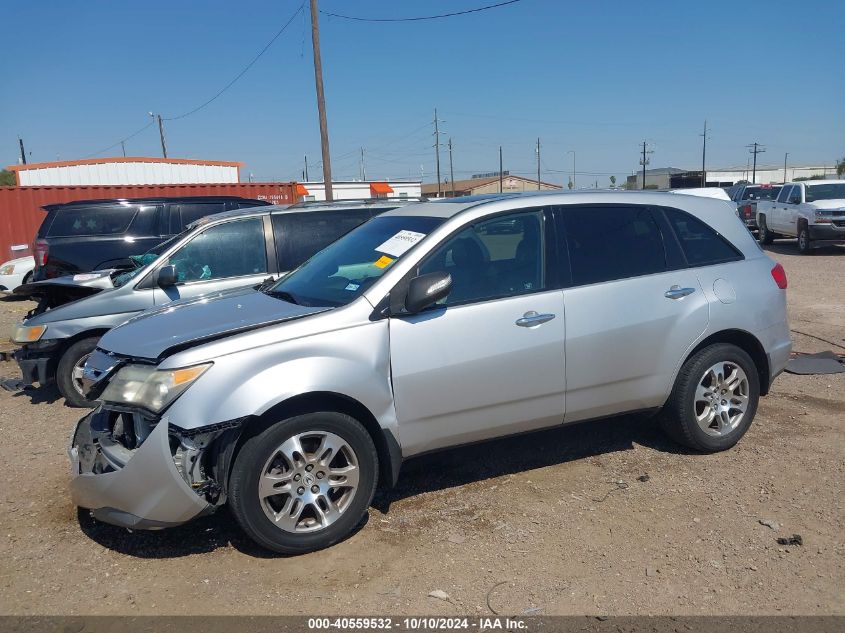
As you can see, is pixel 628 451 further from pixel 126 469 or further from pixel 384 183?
pixel 384 183

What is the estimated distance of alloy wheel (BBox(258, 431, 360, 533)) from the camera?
3.51m

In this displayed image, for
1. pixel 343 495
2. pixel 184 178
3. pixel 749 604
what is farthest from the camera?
pixel 184 178

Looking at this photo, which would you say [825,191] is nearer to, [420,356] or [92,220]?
[92,220]

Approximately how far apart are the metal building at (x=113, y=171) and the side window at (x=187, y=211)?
63.4 feet

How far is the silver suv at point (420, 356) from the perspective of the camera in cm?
343

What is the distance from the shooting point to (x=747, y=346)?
4.93 m

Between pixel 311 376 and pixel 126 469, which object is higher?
pixel 311 376

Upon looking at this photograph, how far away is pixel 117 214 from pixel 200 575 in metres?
7.85

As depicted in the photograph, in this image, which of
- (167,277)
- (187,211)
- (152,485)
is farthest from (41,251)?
(152,485)

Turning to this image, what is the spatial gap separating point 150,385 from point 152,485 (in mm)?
484

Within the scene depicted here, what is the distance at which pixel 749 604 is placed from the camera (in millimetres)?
3162

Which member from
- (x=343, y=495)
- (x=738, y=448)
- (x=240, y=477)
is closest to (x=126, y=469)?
(x=240, y=477)

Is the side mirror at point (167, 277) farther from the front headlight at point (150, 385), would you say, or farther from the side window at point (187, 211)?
the side window at point (187, 211)

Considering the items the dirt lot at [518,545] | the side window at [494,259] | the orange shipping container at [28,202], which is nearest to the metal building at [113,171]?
the orange shipping container at [28,202]
